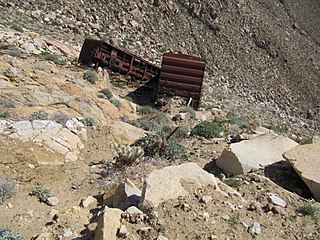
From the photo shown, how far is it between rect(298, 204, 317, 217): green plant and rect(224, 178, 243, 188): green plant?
1189 mm

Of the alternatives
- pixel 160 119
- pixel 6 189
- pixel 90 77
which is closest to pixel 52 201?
pixel 6 189

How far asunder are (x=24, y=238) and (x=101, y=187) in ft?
6.64

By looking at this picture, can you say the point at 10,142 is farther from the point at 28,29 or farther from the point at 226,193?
the point at 28,29

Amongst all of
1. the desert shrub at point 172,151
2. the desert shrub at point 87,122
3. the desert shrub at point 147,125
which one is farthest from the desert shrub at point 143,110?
the desert shrub at point 172,151

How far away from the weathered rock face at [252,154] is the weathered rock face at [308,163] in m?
0.54

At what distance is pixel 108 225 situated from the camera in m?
5.39

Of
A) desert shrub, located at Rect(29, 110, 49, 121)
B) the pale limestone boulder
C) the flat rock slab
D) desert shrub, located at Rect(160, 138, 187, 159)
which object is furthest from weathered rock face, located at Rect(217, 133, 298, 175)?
desert shrub, located at Rect(29, 110, 49, 121)

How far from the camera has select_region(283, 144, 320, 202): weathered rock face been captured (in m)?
6.93

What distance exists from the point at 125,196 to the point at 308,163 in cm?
365

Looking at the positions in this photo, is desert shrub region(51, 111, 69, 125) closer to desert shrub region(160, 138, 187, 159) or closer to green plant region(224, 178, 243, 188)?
desert shrub region(160, 138, 187, 159)

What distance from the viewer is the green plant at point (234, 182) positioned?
705 centimetres

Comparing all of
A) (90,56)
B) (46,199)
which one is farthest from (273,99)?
(46,199)

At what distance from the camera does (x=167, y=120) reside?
14.7 metres

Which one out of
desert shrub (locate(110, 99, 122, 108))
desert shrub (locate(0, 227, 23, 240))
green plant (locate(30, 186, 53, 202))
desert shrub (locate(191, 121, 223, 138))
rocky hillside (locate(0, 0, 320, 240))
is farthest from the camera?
desert shrub (locate(110, 99, 122, 108))
